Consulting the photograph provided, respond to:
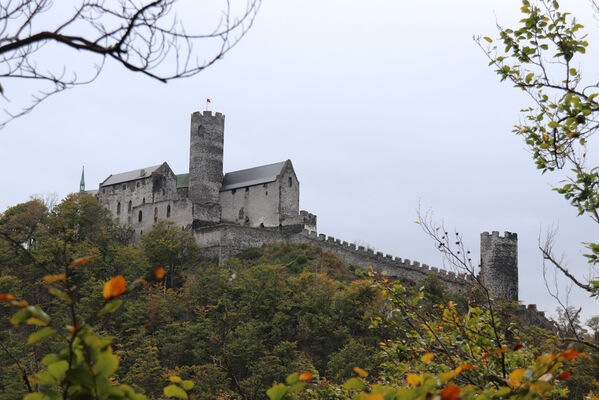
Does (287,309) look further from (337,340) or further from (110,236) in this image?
(110,236)

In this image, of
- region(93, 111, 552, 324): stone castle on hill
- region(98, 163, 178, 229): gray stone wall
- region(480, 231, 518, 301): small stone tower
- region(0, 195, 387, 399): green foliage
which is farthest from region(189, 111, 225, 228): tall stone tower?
region(480, 231, 518, 301): small stone tower

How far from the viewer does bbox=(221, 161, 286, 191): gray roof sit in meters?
54.0

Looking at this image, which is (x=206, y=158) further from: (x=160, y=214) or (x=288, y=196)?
(x=288, y=196)

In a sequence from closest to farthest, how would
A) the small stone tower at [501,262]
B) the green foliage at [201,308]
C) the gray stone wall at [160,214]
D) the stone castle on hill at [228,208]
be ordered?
the green foliage at [201,308]
the small stone tower at [501,262]
the stone castle on hill at [228,208]
the gray stone wall at [160,214]

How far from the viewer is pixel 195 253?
166ft

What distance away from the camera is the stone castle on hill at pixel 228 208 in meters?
49.4

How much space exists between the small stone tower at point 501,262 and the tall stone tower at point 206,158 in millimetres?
21357

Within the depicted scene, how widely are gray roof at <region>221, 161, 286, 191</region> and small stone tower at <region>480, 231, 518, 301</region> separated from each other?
17.8 metres

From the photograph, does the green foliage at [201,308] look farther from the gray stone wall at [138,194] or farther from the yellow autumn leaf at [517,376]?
the yellow autumn leaf at [517,376]

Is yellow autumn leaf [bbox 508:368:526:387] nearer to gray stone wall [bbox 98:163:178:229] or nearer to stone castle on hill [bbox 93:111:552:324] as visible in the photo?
stone castle on hill [bbox 93:111:552:324]

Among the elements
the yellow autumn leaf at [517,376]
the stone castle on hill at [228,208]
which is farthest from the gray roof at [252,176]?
the yellow autumn leaf at [517,376]

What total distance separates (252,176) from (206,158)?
4.30m

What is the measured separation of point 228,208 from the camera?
54906 millimetres

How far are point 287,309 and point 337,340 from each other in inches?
164
